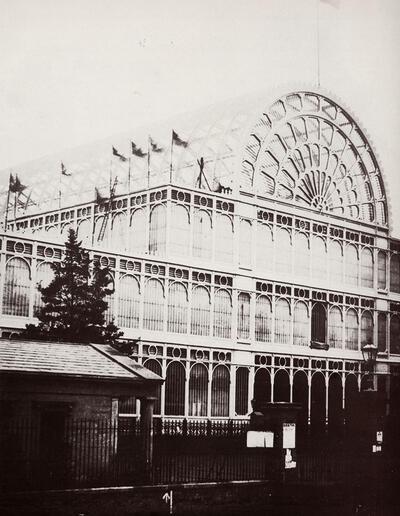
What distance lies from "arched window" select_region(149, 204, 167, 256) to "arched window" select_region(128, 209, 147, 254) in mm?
447

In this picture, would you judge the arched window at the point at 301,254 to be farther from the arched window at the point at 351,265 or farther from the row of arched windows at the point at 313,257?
the arched window at the point at 351,265

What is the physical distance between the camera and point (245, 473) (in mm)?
26094

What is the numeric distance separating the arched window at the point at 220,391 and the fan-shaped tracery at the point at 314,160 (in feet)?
33.8

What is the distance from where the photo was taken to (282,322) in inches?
1928

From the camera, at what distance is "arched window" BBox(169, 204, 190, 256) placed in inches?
1754

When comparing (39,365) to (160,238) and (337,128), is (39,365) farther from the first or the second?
(337,128)

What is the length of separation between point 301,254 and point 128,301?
12.7 m

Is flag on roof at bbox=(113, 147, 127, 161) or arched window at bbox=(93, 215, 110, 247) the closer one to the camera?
arched window at bbox=(93, 215, 110, 247)

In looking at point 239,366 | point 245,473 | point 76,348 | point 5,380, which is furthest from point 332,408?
point 5,380

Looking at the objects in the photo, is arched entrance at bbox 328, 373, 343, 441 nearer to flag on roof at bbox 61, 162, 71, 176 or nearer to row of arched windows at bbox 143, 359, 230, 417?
row of arched windows at bbox 143, 359, 230, 417

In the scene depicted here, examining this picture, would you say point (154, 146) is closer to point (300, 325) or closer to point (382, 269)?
point (300, 325)

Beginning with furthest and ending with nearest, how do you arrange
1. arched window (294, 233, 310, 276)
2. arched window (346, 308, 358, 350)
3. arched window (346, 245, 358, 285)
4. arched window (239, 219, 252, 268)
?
1. arched window (346, 245, 358, 285)
2. arched window (346, 308, 358, 350)
3. arched window (294, 233, 310, 276)
4. arched window (239, 219, 252, 268)

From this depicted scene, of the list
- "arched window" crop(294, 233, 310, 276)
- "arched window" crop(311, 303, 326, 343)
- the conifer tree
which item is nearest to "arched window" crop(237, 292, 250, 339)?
"arched window" crop(294, 233, 310, 276)

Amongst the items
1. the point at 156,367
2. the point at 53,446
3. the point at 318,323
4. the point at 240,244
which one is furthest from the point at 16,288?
the point at 318,323
